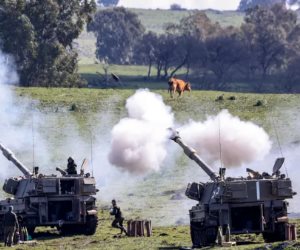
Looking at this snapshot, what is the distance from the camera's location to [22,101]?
3784 inches

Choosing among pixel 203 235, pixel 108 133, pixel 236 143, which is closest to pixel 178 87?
pixel 108 133

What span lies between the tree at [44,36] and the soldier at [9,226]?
5946cm

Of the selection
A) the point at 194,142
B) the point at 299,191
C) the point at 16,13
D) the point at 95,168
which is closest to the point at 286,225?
the point at 194,142

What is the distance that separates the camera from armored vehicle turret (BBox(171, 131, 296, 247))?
50094 millimetres

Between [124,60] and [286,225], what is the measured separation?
129580 millimetres

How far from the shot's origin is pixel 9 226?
51.8 m

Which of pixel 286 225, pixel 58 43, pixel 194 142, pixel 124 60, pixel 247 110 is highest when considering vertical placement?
pixel 124 60

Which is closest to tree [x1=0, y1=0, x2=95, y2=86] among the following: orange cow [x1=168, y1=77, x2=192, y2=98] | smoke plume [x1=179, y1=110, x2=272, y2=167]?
orange cow [x1=168, y1=77, x2=192, y2=98]

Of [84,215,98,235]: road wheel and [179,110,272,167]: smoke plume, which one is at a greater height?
[179,110,272,167]: smoke plume

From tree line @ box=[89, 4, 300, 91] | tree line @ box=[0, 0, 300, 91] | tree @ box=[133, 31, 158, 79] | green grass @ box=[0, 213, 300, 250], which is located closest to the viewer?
green grass @ box=[0, 213, 300, 250]

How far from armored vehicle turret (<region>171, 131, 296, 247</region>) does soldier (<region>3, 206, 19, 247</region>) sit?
23.1ft

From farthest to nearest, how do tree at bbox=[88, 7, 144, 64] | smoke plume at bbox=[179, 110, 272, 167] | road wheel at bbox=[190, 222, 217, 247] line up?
tree at bbox=[88, 7, 144, 64] < smoke plume at bbox=[179, 110, 272, 167] < road wheel at bbox=[190, 222, 217, 247]

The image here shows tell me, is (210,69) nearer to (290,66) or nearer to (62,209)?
(290,66)

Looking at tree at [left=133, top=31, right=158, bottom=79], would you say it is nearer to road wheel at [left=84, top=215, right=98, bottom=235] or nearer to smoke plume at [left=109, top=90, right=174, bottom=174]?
smoke plume at [left=109, top=90, right=174, bottom=174]
